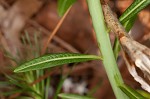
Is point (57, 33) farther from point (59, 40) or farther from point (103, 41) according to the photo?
point (103, 41)

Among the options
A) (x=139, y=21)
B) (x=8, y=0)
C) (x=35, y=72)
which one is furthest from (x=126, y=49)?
(x=8, y=0)

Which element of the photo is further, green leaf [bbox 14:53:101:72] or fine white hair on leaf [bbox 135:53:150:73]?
green leaf [bbox 14:53:101:72]

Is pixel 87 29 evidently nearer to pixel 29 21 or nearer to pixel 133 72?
pixel 29 21

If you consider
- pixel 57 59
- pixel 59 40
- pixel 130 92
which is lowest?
pixel 130 92

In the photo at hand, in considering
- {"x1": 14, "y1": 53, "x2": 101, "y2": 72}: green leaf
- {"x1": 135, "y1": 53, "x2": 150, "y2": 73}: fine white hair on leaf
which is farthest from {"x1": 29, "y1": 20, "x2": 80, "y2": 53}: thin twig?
{"x1": 135, "y1": 53, "x2": 150, "y2": 73}: fine white hair on leaf

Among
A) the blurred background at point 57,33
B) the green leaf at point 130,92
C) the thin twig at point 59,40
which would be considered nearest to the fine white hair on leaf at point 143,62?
the green leaf at point 130,92

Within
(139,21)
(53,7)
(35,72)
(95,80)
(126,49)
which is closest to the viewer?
(126,49)

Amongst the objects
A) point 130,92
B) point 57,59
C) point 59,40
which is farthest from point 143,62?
point 59,40

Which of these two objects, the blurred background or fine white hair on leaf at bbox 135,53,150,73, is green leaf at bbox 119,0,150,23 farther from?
the blurred background
